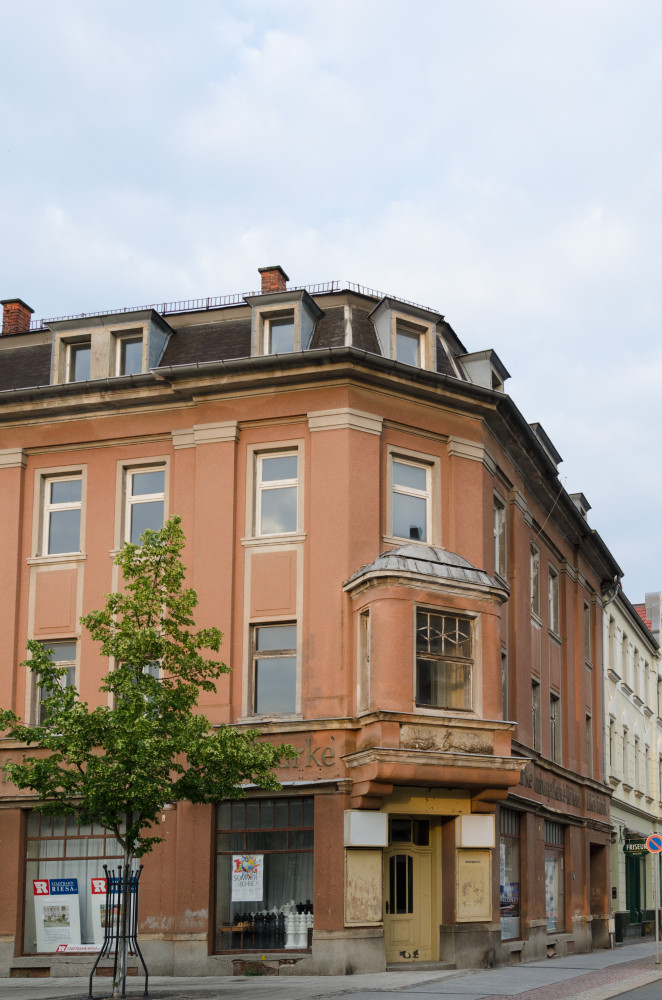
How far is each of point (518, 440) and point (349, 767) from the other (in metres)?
9.44

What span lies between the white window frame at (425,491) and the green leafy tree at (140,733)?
6.14m

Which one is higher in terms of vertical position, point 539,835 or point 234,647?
point 234,647

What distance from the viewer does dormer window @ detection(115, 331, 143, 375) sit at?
91.1ft

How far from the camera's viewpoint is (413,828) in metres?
24.4

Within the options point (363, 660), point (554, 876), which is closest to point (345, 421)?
point (363, 660)

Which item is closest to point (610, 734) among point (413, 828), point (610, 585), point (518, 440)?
point (610, 585)

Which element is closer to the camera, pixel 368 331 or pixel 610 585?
pixel 368 331

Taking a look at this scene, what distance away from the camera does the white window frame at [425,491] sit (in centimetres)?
2558

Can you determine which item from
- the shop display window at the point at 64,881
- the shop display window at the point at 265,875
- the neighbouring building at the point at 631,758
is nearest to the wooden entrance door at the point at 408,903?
the shop display window at the point at 265,875

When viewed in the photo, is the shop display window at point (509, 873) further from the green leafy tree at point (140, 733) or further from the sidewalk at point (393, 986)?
the green leafy tree at point (140, 733)

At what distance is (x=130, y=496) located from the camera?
27.0 m

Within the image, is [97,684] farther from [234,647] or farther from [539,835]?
[539,835]

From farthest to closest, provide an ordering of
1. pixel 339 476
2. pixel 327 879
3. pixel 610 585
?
pixel 610 585 → pixel 339 476 → pixel 327 879

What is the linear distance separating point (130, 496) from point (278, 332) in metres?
4.64
